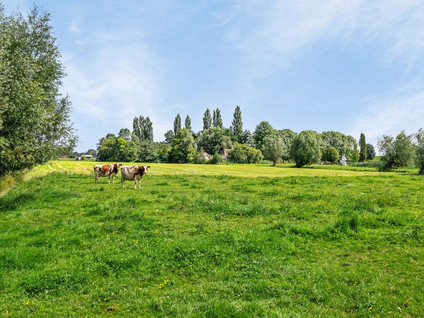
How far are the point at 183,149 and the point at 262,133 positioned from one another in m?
43.0

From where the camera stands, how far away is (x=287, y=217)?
1176cm

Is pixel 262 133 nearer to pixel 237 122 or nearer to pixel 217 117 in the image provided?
pixel 237 122

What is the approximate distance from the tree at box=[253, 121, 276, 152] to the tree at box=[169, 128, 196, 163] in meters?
35.8

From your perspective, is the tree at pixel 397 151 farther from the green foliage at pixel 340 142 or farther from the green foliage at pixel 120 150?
the green foliage at pixel 120 150

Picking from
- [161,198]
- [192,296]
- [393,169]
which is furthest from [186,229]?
[393,169]

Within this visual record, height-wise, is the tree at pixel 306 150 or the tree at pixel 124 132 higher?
the tree at pixel 124 132

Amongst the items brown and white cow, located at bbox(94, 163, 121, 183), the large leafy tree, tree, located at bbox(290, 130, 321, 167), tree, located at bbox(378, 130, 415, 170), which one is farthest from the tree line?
the large leafy tree

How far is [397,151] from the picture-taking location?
5900cm

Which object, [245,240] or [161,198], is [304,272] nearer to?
[245,240]

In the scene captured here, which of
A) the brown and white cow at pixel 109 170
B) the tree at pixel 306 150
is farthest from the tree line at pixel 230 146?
the brown and white cow at pixel 109 170

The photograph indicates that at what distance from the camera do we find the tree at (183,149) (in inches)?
3939

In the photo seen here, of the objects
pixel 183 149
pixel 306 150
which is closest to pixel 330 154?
pixel 306 150

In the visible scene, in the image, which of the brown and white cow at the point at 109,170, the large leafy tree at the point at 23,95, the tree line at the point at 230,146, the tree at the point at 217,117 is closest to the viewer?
the large leafy tree at the point at 23,95

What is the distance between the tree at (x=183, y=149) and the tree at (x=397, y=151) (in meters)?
64.1
